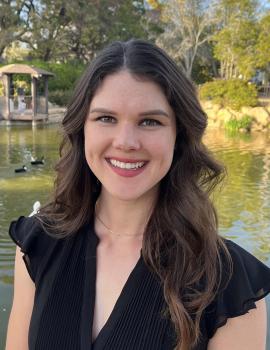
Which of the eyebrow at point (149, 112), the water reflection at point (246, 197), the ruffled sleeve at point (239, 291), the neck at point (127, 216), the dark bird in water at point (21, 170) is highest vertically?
the eyebrow at point (149, 112)

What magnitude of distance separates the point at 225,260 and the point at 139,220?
1.13 feet

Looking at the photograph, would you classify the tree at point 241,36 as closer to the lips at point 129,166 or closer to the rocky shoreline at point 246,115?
the rocky shoreline at point 246,115

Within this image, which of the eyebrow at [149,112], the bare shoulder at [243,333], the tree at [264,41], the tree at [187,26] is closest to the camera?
the bare shoulder at [243,333]

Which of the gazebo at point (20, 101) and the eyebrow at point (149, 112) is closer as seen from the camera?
the eyebrow at point (149, 112)

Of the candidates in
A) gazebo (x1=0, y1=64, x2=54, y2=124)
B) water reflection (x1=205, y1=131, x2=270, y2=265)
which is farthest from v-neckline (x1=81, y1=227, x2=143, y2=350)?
gazebo (x1=0, y1=64, x2=54, y2=124)

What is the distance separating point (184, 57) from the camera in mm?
28906

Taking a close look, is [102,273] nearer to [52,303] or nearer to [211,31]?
[52,303]

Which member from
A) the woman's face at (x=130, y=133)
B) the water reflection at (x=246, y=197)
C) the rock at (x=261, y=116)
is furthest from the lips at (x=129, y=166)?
the rock at (x=261, y=116)

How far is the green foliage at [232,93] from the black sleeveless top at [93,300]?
21.7m

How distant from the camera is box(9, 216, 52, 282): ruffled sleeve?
148 cm

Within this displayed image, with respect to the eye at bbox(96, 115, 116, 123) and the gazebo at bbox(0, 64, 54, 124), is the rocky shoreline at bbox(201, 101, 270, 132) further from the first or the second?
the eye at bbox(96, 115, 116, 123)

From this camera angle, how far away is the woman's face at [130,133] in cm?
137

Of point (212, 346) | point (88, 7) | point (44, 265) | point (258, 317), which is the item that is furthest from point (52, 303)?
point (88, 7)

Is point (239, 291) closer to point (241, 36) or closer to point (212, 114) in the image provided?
point (212, 114)
